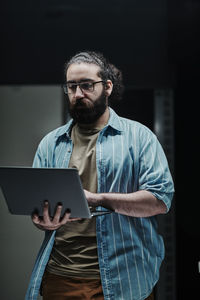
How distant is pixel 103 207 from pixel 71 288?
0.27m

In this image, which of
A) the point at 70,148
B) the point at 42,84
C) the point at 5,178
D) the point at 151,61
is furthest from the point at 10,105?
the point at 5,178

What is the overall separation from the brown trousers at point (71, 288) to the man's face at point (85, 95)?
52cm

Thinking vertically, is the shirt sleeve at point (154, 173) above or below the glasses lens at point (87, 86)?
below

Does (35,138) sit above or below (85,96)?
below

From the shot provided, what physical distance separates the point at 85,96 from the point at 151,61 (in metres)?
1.27

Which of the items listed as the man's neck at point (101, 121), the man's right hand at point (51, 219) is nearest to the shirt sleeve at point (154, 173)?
the man's neck at point (101, 121)

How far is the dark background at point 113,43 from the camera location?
259 centimetres

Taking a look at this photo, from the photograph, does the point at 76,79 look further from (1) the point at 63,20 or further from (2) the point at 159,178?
(1) the point at 63,20

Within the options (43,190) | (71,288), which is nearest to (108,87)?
(43,190)

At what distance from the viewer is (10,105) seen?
251 cm

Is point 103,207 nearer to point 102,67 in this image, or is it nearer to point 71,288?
point 71,288

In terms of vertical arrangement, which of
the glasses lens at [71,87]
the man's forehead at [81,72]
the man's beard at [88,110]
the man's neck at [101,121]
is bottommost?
the man's neck at [101,121]

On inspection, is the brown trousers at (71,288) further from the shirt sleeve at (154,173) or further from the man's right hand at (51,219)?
the shirt sleeve at (154,173)

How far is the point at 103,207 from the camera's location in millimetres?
1398
